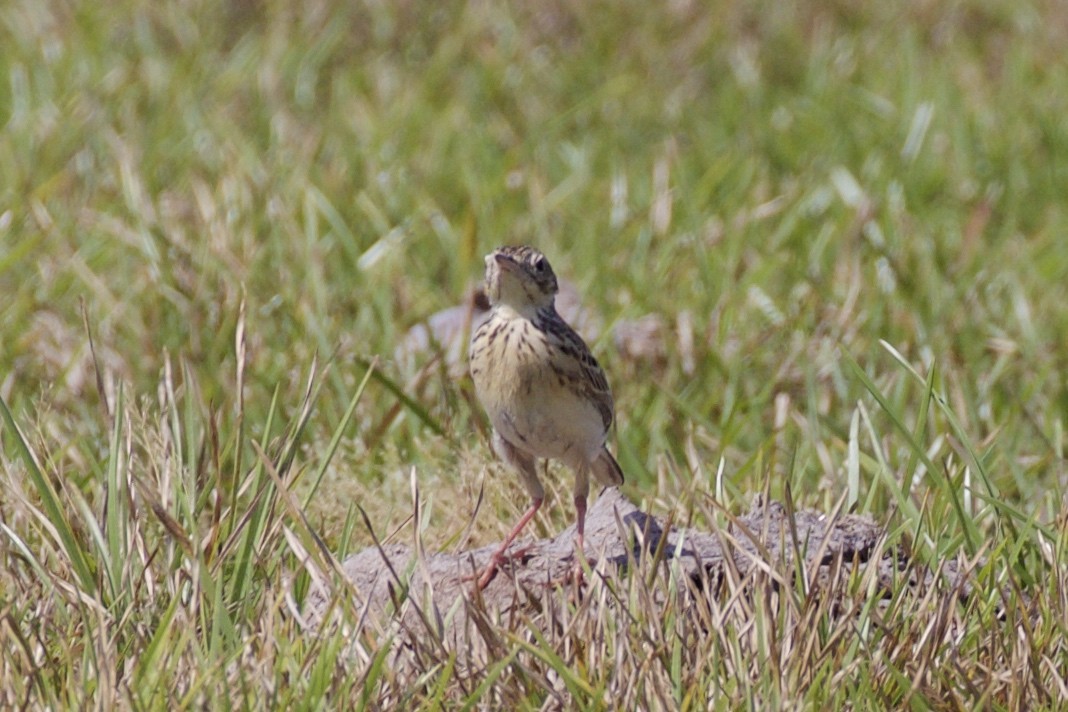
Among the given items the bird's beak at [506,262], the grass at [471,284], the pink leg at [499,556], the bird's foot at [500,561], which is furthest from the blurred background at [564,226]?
the bird's beak at [506,262]

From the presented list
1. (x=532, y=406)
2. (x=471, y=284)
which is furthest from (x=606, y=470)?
(x=471, y=284)

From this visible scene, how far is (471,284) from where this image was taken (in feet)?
19.2

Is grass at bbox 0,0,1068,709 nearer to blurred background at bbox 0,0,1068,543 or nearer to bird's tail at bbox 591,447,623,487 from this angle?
blurred background at bbox 0,0,1068,543

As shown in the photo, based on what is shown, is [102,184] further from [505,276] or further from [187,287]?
[505,276]

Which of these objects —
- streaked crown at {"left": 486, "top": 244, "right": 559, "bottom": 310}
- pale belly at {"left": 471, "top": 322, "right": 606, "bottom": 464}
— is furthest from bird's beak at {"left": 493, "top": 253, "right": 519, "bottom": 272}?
pale belly at {"left": 471, "top": 322, "right": 606, "bottom": 464}

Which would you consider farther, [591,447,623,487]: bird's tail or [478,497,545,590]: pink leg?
[591,447,623,487]: bird's tail

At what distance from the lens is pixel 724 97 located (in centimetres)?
795

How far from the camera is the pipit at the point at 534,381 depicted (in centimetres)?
365

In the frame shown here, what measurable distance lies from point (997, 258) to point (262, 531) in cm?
355

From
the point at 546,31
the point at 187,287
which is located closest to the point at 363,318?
the point at 187,287

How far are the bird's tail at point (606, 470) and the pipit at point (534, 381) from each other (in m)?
0.03

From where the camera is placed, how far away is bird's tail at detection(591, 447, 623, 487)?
3.91m

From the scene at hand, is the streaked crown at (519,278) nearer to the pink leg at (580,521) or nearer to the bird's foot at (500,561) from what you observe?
the pink leg at (580,521)

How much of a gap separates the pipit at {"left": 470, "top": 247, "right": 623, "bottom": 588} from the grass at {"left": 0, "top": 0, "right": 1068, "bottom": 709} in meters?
0.19
